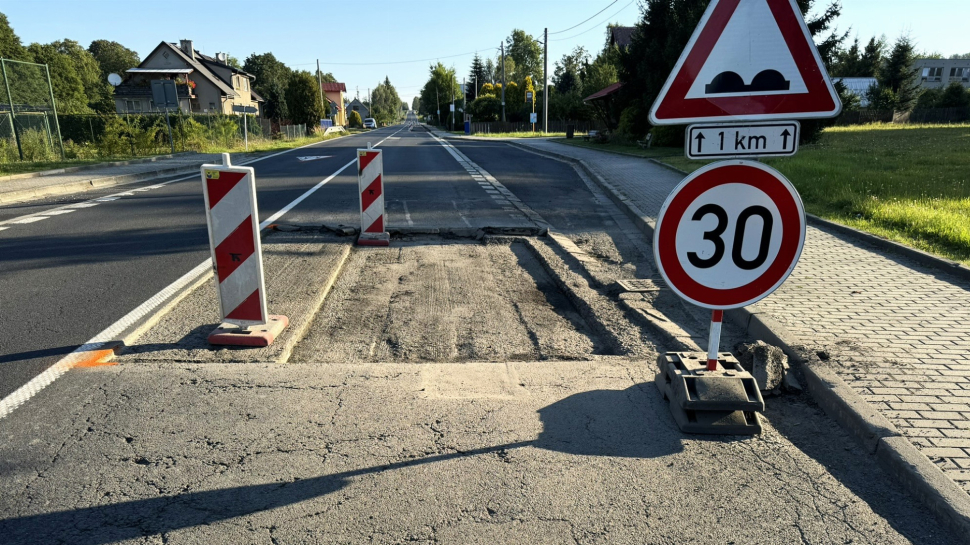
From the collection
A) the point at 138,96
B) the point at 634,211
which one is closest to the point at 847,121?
the point at 634,211

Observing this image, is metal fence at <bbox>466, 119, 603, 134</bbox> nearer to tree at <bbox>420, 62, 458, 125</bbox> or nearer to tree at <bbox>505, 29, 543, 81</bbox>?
tree at <bbox>420, 62, 458, 125</bbox>

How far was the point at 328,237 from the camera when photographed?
8.00 m

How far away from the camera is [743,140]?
3.01 meters

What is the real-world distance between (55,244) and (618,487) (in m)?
7.87

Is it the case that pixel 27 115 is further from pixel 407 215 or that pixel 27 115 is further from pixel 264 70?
pixel 264 70

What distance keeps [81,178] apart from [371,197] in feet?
35.7

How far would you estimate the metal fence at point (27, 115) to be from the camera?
56.6ft

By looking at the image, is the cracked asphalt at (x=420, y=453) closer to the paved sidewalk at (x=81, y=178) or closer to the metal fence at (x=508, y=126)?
the paved sidewalk at (x=81, y=178)

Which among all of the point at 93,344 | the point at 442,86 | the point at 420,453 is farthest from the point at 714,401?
the point at 442,86

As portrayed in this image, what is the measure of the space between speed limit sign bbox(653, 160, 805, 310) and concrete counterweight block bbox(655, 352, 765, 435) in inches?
17.1

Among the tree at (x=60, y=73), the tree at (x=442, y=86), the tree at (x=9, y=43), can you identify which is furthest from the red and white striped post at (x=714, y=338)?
the tree at (x=442, y=86)

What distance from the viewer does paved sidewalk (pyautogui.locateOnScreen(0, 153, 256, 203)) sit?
12073 millimetres

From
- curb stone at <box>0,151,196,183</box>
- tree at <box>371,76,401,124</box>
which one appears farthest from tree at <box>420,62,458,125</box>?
curb stone at <box>0,151,196,183</box>

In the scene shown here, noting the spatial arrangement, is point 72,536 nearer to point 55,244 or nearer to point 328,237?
point 328,237
